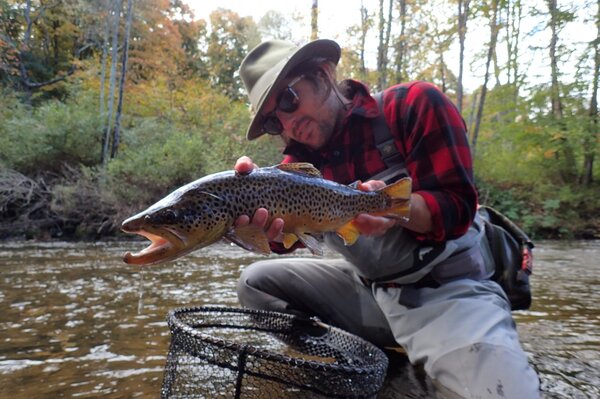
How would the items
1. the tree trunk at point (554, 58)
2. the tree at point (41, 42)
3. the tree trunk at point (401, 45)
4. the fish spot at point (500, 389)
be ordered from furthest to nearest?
the tree at point (41, 42) → the tree trunk at point (401, 45) → the tree trunk at point (554, 58) → the fish spot at point (500, 389)

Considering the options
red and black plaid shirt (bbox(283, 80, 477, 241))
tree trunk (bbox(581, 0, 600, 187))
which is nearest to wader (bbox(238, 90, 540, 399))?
red and black plaid shirt (bbox(283, 80, 477, 241))

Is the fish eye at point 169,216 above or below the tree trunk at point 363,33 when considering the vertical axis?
below

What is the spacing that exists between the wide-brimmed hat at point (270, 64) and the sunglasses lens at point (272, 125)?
33 millimetres

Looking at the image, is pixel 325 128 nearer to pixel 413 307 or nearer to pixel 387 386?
pixel 413 307

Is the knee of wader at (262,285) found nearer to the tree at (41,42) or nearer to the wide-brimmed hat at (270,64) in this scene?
the wide-brimmed hat at (270,64)

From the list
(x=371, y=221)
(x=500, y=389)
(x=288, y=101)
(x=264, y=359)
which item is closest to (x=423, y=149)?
(x=371, y=221)

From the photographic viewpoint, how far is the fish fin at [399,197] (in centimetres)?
197

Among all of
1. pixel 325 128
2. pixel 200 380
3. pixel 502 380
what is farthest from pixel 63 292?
pixel 502 380

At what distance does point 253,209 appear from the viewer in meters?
1.79

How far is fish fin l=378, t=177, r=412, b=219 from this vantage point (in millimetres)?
1967

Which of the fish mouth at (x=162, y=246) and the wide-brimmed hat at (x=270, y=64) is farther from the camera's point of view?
the wide-brimmed hat at (x=270, y=64)

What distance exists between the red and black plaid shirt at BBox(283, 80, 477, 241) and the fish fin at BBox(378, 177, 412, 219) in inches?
7.4

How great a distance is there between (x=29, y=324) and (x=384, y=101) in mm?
2889

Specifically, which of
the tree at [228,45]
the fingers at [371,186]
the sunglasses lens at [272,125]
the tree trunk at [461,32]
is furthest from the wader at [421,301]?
the tree at [228,45]
